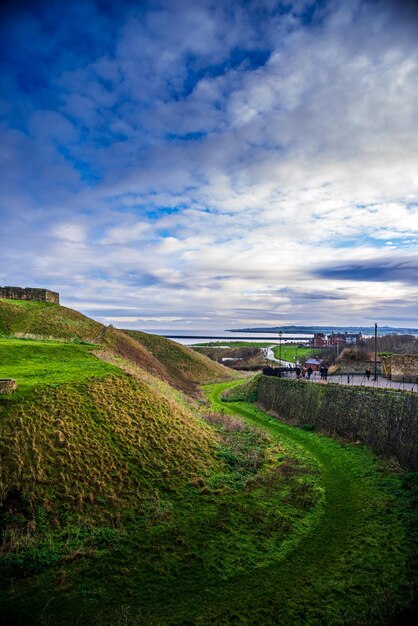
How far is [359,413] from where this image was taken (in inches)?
989

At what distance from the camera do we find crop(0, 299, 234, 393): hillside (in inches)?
1737

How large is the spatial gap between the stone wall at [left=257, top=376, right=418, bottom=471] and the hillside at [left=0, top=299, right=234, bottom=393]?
58.3 feet

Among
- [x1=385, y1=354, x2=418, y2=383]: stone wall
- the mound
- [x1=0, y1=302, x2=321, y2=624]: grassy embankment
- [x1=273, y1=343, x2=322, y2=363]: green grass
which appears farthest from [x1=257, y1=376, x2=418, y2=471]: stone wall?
[x1=273, y1=343, x2=322, y2=363]: green grass

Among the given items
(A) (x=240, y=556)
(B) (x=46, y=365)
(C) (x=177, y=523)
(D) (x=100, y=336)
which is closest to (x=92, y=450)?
(C) (x=177, y=523)

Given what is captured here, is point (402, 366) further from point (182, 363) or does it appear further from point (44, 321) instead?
point (44, 321)

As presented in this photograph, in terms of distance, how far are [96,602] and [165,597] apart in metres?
1.86

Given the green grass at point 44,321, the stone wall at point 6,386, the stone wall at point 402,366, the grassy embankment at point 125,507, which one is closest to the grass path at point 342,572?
the grassy embankment at point 125,507

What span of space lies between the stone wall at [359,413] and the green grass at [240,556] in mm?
2107

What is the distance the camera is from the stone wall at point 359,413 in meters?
20.4

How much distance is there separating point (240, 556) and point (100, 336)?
135 feet

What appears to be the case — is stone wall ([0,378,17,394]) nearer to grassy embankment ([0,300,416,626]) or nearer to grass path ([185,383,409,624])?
grassy embankment ([0,300,416,626])

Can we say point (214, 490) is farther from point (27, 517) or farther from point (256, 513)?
point (27, 517)

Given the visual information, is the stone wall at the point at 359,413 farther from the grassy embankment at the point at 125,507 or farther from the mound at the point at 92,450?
the mound at the point at 92,450

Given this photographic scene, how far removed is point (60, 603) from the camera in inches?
399
